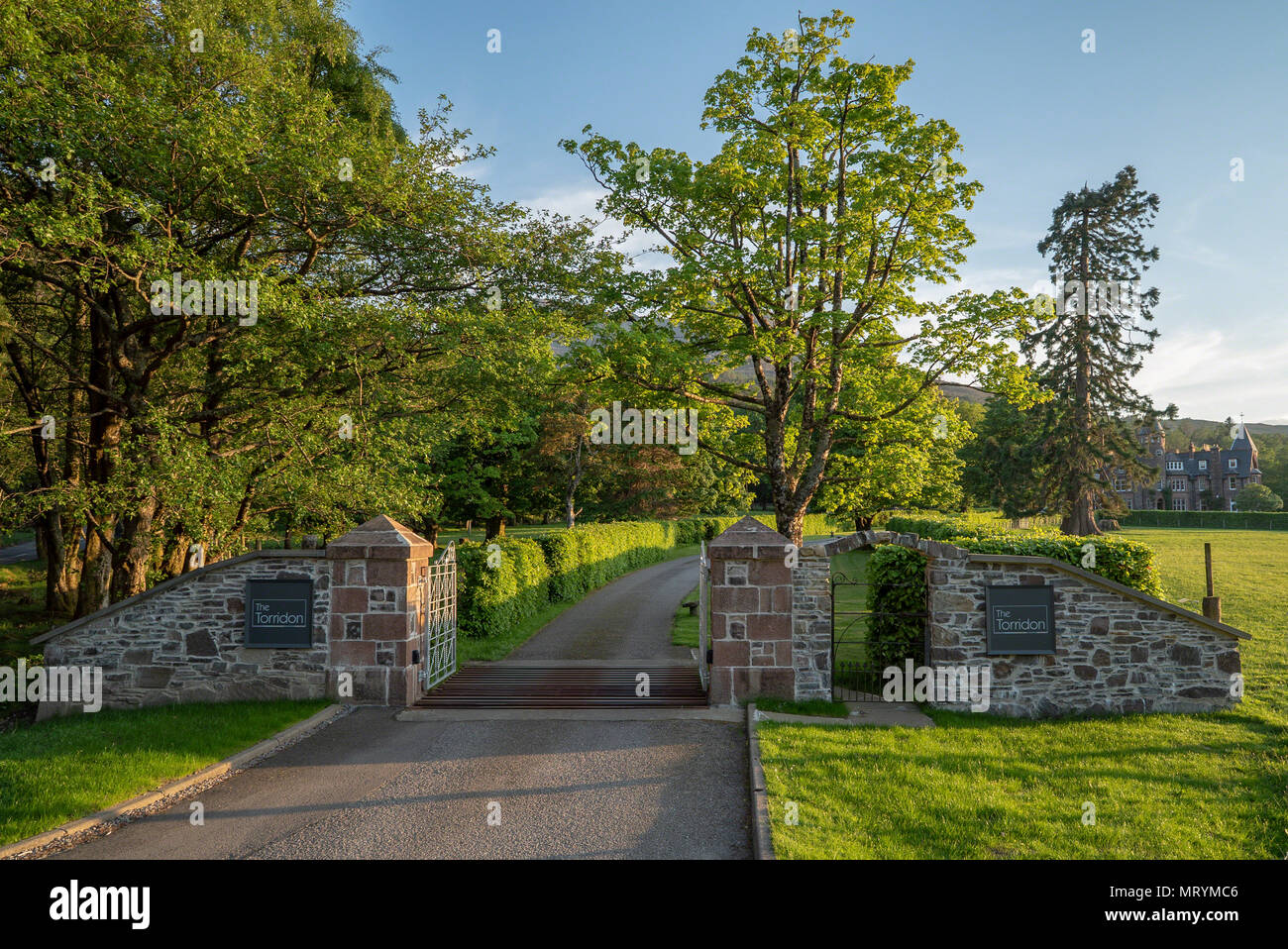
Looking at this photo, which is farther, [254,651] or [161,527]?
[161,527]

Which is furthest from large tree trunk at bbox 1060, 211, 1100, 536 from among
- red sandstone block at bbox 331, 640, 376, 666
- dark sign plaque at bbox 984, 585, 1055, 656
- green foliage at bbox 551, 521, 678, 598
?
red sandstone block at bbox 331, 640, 376, 666

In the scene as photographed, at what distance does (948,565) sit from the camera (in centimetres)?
1023

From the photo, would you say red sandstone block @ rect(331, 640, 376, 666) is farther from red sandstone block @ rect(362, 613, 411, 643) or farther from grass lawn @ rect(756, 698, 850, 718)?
grass lawn @ rect(756, 698, 850, 718)

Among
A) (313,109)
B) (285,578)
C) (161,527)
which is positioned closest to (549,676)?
(285,578)

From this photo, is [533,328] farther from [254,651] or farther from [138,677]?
[138,677]

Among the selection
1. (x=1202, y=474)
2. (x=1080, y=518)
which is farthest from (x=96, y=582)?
(x=1202, y=474)

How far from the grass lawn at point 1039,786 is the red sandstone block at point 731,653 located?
1206 millimetres

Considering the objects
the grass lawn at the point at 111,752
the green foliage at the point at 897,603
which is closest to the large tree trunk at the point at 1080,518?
the green foliage at the point at 897,603

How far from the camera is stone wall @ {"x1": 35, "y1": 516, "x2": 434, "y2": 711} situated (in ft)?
34.2

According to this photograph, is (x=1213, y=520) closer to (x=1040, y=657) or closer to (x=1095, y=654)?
(x=1095, y=654)

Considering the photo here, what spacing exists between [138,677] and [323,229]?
9420 mm

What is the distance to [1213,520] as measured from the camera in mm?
58062

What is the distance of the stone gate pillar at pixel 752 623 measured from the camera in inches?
402
